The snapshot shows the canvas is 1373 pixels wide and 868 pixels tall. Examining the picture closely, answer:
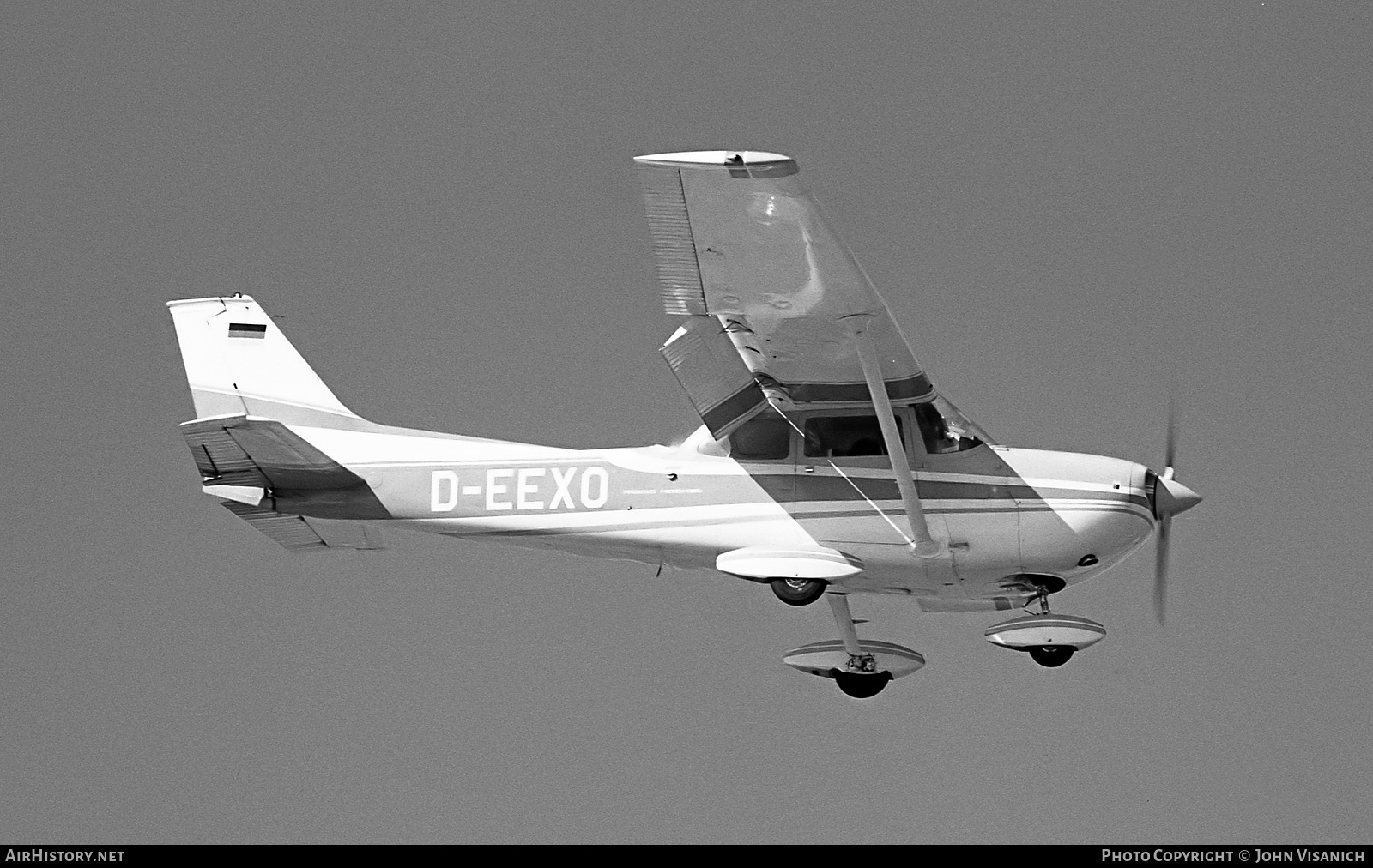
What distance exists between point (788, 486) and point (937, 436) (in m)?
1.17

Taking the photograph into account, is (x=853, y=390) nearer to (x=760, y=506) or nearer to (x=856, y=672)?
(x=760, y=506)

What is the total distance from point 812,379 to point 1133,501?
2504 mm

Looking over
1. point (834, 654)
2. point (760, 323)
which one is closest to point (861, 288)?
point (760, 323)

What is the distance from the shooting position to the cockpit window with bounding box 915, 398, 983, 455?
14.5m

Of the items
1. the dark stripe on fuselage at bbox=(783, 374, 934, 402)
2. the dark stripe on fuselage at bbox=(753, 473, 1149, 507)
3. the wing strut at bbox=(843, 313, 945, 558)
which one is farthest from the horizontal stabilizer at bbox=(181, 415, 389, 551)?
the wing strut at bbox=(843, 313, 945, 558)

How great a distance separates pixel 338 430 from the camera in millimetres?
15484

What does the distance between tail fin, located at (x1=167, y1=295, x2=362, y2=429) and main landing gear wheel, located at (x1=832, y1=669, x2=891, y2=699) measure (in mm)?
4740

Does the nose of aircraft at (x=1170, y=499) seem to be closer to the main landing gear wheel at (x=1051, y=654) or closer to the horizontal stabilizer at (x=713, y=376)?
the main landing gear wheel at (x=1051, y=654)

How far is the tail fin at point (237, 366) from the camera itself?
15906mm

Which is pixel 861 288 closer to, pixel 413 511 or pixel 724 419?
pixel 724 419

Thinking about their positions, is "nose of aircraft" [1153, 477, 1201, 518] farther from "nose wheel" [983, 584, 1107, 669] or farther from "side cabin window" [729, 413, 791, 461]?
"side cabin window" [729, 413, 791, 461]

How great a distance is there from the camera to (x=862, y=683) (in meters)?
15.8

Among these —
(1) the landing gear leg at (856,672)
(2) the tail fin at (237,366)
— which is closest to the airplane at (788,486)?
(1) the landing gear leg at (856,672)

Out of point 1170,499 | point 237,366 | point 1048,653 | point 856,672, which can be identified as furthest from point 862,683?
point 237,366
